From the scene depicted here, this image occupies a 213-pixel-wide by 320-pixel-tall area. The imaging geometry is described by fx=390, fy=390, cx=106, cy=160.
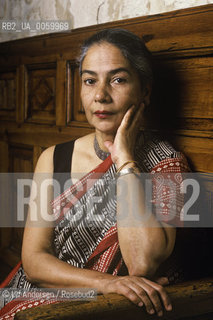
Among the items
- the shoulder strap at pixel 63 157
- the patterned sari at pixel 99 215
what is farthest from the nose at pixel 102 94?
the shoulder strap at pixel 63 157

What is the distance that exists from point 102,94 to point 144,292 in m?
0.67

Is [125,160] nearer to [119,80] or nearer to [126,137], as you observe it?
[126,137]

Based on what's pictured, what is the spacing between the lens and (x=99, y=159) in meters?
1.53

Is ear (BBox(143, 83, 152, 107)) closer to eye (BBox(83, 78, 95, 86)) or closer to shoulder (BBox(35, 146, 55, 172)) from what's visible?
eye (BBox(83, 78, 95, 86))

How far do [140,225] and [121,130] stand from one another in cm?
34

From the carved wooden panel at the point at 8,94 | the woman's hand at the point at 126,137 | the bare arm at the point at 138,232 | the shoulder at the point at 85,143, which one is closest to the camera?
the bare arm at the point at 138,232

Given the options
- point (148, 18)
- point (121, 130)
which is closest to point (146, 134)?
point (121, 130)

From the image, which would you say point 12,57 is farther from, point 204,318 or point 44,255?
point 204,318

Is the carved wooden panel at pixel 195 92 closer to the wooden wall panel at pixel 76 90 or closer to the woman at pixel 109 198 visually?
the wooden wall panel at pixel 76 90

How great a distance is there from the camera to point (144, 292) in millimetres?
1020

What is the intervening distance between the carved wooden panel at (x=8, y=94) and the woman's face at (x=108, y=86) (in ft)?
4.18

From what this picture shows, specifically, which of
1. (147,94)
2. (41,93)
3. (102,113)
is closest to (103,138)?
(102,113)

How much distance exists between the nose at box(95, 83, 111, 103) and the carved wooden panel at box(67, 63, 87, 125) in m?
0.68

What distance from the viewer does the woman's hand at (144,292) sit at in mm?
999
